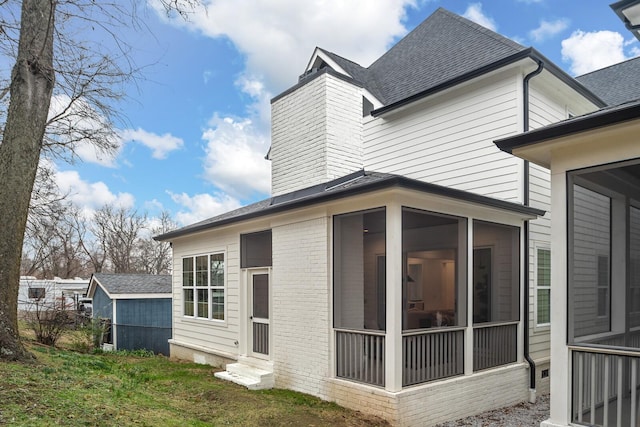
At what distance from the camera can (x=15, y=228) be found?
6.39 meters

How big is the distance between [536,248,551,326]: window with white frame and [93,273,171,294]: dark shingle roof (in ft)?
50.2

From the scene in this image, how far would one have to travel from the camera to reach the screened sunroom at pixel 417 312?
6008mm

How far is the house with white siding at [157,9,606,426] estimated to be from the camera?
6.30 metres

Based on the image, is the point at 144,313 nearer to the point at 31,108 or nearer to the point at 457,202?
the point at 31,108

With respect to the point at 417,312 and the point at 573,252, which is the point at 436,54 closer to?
the point at 417,312

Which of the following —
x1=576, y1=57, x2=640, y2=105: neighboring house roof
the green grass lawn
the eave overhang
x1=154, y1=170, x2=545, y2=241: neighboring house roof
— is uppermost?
x1=576, y1=57, x2=640, y2=105: neighboring house roof

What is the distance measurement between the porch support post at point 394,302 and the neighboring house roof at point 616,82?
7.96 meters

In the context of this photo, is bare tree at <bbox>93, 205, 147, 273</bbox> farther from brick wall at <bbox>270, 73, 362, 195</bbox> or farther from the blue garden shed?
brick wall at <bbox>270, 73, 362, 195</bbox>

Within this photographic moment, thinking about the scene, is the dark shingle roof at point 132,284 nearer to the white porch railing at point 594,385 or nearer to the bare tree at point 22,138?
the bare tree at point 22,138

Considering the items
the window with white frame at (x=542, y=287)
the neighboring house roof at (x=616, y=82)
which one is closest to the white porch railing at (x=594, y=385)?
the window with white frame at (x=542, y=287)

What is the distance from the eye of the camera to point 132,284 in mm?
19031

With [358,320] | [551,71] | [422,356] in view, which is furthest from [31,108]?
[551,71]

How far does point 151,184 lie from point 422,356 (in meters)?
21.1

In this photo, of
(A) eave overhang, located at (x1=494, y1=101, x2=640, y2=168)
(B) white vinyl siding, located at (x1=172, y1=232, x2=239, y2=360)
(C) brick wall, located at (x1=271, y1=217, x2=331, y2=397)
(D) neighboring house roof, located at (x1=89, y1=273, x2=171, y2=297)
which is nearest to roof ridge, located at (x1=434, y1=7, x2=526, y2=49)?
(A) eave overhang, located at (x1=494, y1=101, x2=640, y2=168)
